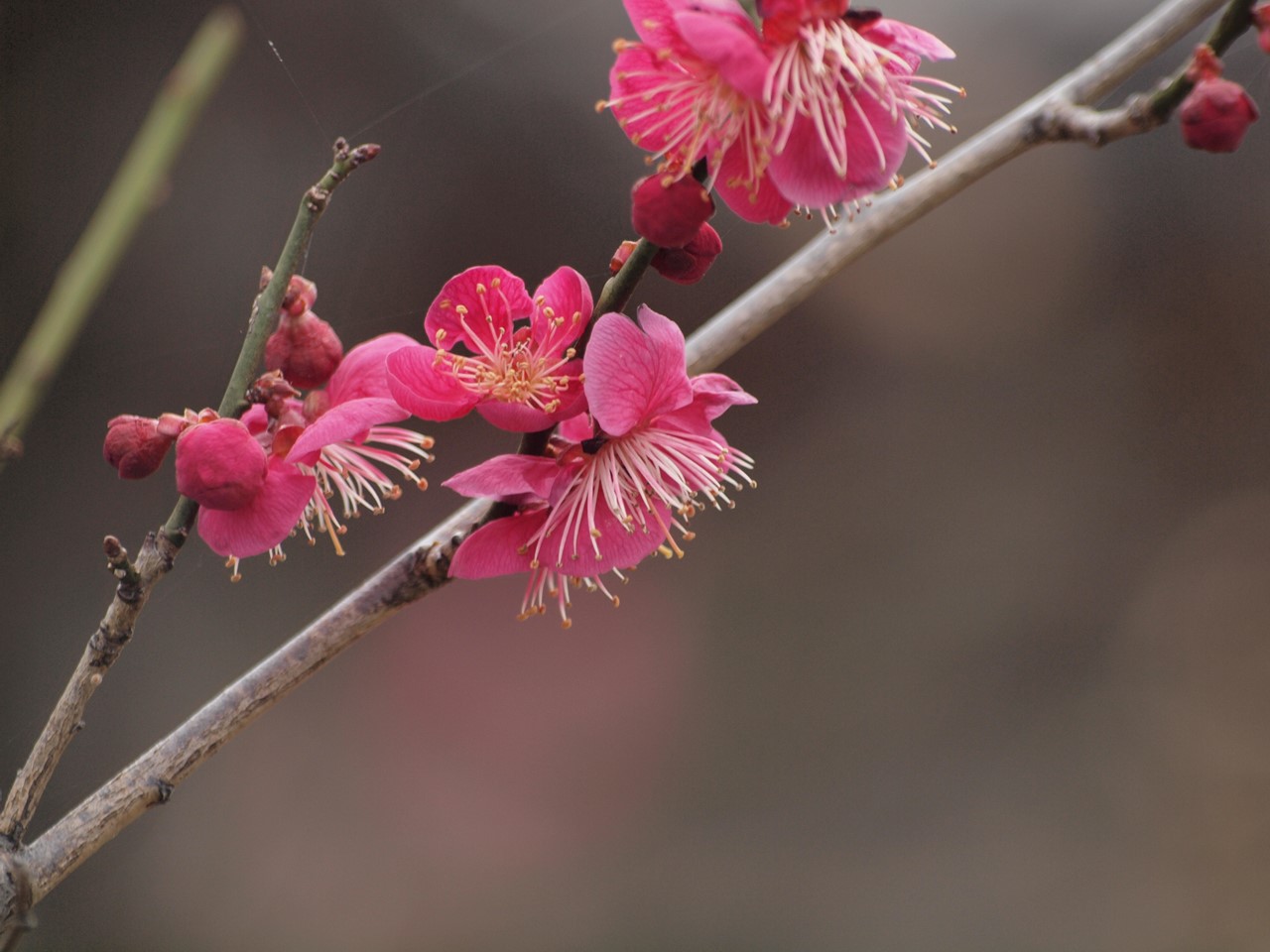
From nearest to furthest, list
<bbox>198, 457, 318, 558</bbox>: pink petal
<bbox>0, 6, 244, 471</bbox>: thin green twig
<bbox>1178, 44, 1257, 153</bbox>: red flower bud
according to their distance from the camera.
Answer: <bbox>0, 6, 244, 471</bbox>: thin green twig < <bbox>1178, 44, 1257, 153</bbox>: red flower bud < <bbox>198, 457, 318, 558</bbox>: pink petal

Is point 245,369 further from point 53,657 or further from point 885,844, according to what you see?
point 885,844

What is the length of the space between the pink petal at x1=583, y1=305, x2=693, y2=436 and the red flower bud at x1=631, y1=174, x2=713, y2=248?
41mm

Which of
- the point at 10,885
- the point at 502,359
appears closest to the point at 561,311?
the point at 502,359

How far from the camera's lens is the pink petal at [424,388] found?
406 millimetres

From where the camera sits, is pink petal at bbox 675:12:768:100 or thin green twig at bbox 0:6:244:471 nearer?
thin green twig at bbox 0:6:244:471

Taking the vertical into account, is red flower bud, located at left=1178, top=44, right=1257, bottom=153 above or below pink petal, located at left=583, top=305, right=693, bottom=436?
below

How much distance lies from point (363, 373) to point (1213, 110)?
33 centimetres

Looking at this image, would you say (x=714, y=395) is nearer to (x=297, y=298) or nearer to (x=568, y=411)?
(x=568, y=411)

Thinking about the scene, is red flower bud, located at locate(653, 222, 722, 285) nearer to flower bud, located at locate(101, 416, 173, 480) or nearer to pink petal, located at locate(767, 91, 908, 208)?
pink petal, located at locate(767, 91, 908, 208)

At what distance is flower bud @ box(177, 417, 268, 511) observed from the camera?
377 mm

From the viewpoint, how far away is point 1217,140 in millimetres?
319

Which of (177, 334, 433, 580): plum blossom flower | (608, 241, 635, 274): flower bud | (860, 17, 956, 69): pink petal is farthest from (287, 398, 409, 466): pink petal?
(860, 17, 956, 69): pink petal

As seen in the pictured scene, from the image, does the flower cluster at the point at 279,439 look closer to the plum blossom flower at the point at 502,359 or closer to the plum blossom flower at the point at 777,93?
the plum blossom flower at the point at 502,359

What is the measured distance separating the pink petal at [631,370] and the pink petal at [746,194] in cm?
5
